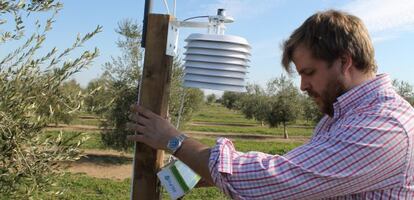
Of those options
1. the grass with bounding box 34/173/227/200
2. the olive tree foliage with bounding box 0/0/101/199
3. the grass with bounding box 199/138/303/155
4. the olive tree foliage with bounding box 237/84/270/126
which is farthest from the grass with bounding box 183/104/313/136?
the olive tree foliage with bounding box 0/0/101/199

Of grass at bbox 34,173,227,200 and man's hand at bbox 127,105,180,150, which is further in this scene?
grass at bbox 34,173,227,200

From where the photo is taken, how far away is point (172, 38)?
2365mm

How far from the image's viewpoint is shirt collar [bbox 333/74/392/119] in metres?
1.78

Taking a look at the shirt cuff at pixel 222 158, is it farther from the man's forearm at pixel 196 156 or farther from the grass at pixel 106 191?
the grass at pixel 106 191

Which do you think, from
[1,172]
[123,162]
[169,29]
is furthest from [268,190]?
[123,162]

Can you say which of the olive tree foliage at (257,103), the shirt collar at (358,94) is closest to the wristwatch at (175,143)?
the shirt collar at (358,94)

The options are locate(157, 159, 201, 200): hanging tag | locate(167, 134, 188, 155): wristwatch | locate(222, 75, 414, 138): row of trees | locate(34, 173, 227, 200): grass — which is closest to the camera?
locate(167, 134, 188, 155): wristwatch

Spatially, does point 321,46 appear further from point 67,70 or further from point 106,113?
point 106,113

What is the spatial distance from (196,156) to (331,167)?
0.51 m

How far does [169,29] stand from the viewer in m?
2.32

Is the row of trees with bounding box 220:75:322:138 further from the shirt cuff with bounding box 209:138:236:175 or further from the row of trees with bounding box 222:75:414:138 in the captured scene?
the shirt cuff with bounding box 209:138:236:175

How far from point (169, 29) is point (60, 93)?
74 centimetres

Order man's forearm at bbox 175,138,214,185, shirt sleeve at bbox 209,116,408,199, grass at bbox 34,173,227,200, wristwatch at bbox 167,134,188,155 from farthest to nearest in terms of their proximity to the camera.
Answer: grass at bbox 34,173,227,200 < wristwatch at bbox 167,134,188,155 < man's forearm at bbox 175,138,214,185 < shirt sleeve at bbox 209,116,408,199

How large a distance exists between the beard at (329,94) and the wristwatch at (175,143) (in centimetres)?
55
